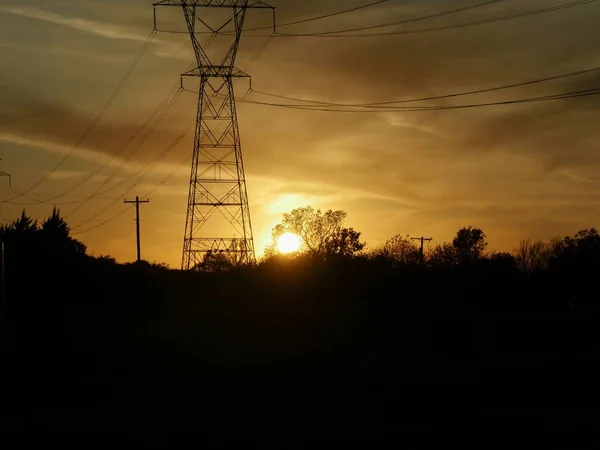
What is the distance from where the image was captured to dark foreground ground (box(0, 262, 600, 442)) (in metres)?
23.6

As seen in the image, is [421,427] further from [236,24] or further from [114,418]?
[236,24]

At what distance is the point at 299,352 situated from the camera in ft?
127

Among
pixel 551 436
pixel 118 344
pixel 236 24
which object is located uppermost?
pixel 236 24

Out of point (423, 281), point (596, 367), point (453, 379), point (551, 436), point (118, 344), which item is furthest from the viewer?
point (423, 281)

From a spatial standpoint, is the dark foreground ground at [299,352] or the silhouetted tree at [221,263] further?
the silhouetted tree at [221,263]

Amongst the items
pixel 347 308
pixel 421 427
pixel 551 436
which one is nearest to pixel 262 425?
pixel 421 427

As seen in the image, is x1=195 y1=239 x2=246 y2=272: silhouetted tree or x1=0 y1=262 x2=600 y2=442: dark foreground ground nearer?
Answer: x1=0 y1=262 x2=600 y2=442: dark foreground ground

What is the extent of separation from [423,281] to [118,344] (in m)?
21.5

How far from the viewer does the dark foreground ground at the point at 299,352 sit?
77.5ft

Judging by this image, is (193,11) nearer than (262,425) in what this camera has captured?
No

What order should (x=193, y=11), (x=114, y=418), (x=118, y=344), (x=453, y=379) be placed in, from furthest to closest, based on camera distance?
(x=193, y=11) → (x=118, y=344) → (x=453, y=379) → (x=114, y=418)

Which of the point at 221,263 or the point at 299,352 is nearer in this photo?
the point at 299,352

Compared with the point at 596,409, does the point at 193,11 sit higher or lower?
higher

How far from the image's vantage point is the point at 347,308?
4888 cm
